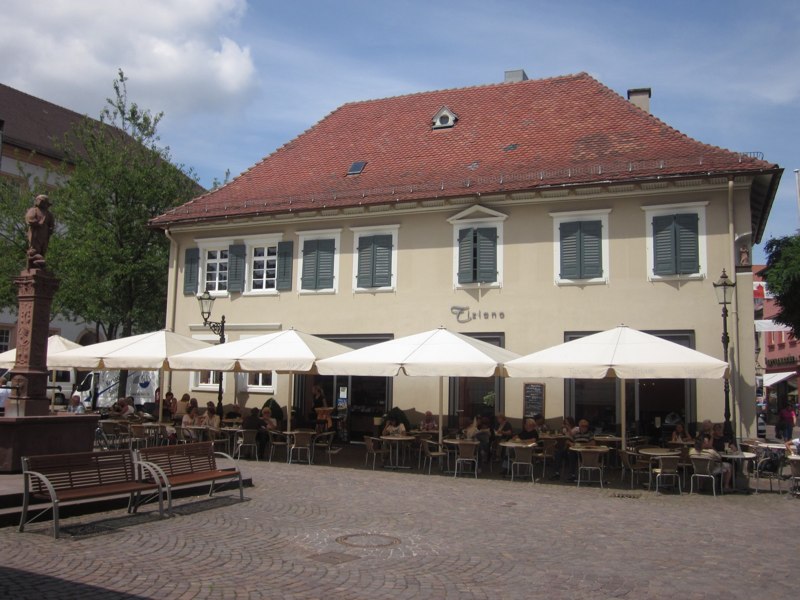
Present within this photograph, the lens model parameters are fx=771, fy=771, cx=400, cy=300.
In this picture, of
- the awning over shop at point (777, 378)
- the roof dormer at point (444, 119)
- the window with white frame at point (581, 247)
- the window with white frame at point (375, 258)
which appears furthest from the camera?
the awning over shop at point (777, 378)

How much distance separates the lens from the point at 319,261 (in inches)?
850

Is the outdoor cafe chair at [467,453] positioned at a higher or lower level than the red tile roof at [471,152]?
lower

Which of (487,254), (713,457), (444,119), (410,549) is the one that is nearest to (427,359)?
(713,457)

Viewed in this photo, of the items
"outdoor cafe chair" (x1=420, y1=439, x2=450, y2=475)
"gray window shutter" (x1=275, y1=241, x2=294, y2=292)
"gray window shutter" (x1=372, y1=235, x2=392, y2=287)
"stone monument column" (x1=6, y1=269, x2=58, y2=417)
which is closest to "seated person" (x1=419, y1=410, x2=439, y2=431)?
"outdoor cafe chair" (x1=420, y1=439, x2=450, y2=475)

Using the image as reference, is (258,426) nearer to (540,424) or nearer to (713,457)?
(540,424)

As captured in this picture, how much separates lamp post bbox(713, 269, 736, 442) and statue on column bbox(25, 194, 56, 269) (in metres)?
12.7

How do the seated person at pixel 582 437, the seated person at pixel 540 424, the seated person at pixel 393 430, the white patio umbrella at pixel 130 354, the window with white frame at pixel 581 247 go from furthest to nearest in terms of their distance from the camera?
the window with white frame at pixel 581 247 < the white patio umbrella at pixel 130 354 < the seated person at pixel 540 424 < the seated person at pixel 393 430 < the seated person at pixel 582 437

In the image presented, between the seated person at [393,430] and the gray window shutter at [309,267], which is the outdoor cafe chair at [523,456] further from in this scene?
the gray window shutter at [309,267]

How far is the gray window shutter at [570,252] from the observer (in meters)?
18.7

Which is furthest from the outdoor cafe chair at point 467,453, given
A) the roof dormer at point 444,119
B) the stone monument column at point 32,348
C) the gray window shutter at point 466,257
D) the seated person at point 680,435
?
the roof dormer at point 444,119

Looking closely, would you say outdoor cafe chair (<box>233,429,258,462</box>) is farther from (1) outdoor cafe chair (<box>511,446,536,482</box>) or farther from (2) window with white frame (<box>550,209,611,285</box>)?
(2) window with white frame (<box>550,209,611,285</box>)

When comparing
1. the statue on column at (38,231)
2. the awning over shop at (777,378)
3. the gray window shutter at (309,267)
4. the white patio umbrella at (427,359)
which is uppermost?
the gray window shutter at (309,267)

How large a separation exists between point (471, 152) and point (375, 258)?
4.09 meters

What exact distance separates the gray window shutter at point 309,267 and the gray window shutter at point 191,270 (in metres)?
3.74
